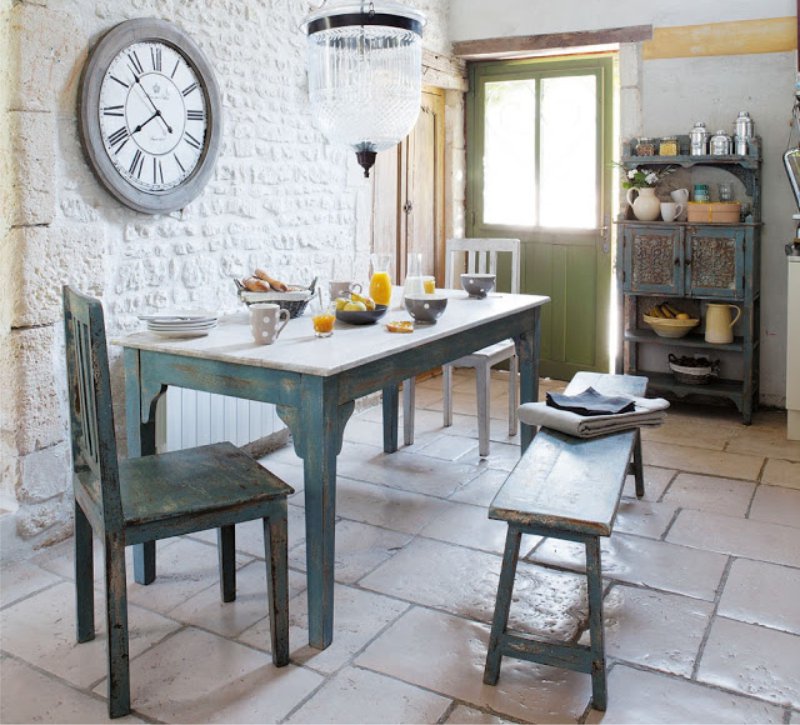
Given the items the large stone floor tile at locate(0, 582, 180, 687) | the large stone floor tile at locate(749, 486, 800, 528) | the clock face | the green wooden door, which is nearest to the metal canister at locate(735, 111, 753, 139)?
the green wooden door

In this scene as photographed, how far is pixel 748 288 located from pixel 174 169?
10.6 ft

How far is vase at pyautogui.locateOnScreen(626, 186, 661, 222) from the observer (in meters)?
5.21

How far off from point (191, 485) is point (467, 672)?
3.05ft

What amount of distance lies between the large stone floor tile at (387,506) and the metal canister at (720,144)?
9.14 feet

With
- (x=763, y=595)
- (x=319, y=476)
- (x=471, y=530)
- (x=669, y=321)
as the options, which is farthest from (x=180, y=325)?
(x=669, y=321)

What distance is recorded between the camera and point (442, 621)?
2.69 m

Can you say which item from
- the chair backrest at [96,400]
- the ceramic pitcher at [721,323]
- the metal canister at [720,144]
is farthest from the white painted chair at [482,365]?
the chair backrest at [96,400]

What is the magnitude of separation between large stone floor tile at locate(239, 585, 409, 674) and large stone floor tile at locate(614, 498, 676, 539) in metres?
1.10

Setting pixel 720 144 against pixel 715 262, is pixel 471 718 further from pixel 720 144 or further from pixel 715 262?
pixel 720 144

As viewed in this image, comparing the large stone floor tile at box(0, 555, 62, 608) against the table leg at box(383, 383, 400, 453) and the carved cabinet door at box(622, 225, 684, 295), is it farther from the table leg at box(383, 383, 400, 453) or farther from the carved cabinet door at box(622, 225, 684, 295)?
the carved cabinet door at box(622, 225, 684, 295)

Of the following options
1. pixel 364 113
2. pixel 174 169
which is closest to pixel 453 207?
pixel 174 169

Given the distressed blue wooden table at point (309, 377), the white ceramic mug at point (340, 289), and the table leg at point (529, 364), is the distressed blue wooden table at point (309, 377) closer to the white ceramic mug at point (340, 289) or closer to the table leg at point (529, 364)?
the white ceramic mug at point (340, 289)

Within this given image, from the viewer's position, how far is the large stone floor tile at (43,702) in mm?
2189

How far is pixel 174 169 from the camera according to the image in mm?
3670
